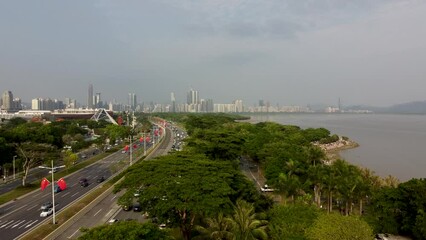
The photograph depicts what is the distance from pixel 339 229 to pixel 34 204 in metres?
27.9

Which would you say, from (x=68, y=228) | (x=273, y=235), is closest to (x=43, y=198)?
(x=68, y=228)

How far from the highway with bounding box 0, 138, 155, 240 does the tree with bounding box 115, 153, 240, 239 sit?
10269mm

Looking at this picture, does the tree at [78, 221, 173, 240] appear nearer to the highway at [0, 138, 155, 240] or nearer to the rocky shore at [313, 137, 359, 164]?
the highway at [0, 138, 155, 240]

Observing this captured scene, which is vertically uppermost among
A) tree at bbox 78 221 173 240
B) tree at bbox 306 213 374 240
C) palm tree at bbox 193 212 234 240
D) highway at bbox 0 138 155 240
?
tree at bbox 78 221 173 240

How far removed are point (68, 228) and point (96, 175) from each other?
75.3 feet

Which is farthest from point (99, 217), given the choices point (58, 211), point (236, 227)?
point (236, 227)

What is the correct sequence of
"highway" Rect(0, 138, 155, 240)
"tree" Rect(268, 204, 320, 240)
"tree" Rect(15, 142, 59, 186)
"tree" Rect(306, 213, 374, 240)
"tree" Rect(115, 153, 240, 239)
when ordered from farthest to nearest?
"tree" Rect(15, 142, 59, 186)
"highway" Rect(0, 138, 155, 240)
"tree" Rect(115, 153, 240, 239)
"tree" Rect(268, 204, 320, 240)
"tree" Rect(306, 213, 374, 240)

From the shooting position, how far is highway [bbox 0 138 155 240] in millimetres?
27188

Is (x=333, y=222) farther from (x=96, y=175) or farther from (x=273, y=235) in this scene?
(x=96, y=175)

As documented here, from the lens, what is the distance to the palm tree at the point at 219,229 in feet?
64.6

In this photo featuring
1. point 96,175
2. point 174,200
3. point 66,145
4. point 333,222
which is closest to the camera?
point 333,222

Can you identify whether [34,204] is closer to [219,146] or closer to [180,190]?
[219,146]

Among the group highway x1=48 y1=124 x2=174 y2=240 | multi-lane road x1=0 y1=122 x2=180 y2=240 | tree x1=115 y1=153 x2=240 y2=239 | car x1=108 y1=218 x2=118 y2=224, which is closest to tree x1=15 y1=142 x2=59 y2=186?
multi-lane road x1=0 y1=122 x2=180 y2=240

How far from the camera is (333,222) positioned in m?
18.0
